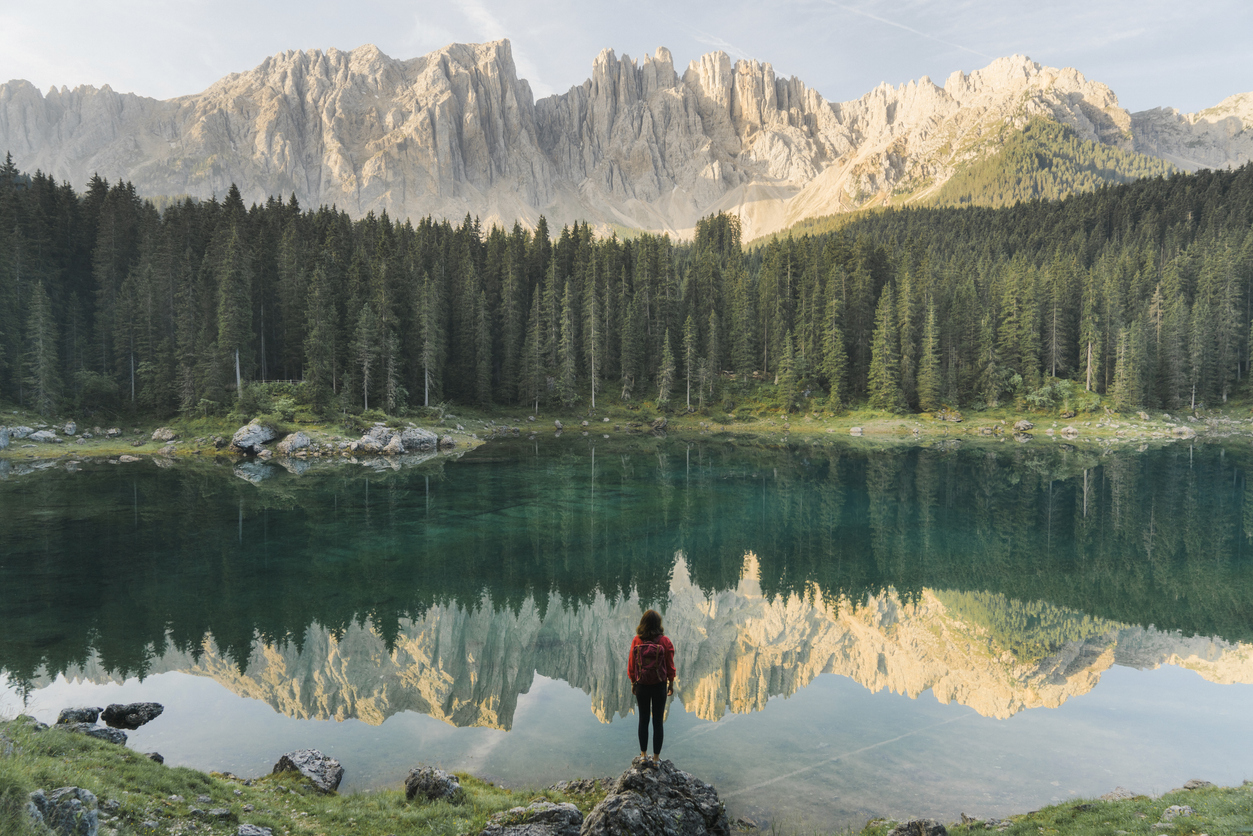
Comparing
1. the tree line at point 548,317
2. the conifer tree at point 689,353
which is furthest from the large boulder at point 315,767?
the conifer tree at point 689,353

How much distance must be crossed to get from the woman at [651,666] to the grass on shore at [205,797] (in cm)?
223

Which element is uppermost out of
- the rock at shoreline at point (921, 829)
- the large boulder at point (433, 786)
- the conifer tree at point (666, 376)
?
the conifer tree at point (666, 376)

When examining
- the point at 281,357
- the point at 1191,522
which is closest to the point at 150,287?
the point at 281,357

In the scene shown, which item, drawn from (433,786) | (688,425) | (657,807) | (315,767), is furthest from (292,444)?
(657,807)

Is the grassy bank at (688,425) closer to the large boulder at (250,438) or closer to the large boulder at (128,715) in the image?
the large boulder at (250,438)

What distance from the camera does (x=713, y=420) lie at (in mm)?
97375

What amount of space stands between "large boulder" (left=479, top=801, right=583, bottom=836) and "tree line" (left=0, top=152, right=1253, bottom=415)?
69.1m

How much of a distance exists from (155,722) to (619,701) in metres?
11.6

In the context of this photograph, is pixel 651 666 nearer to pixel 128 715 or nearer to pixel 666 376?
pixel 128 715

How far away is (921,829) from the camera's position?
32.2 ft

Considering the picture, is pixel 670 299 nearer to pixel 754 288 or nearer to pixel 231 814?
pixel 754 288

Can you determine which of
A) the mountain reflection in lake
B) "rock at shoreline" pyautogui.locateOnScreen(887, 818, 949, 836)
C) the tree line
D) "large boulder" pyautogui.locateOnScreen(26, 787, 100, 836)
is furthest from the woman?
the tree line

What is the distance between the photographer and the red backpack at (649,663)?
10922 millimetres

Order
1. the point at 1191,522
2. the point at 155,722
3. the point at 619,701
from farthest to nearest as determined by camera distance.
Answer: the point at 1191,522
the point at 619,701
the point at 155,722
